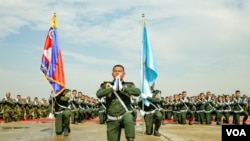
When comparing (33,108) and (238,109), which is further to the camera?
(33,108)

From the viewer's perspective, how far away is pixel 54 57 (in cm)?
1475

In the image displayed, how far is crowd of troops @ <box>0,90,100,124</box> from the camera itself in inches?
925

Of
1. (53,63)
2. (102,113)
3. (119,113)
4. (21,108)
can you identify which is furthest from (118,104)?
(21,108)

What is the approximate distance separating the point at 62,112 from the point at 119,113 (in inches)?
265

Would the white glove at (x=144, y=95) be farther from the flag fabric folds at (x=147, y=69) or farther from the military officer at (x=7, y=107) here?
the military officer at (x=7, y=107)

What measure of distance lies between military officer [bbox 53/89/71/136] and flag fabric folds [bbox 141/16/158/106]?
278 cm

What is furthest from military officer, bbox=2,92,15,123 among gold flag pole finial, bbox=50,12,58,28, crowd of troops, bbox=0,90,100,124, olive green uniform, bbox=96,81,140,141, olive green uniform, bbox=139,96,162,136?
olive green uniform, bbox=96,81,140,141

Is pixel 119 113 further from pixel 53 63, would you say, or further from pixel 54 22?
pixel 54 22

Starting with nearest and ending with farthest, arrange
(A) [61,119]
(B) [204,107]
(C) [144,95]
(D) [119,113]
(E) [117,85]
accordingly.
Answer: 1. (E) [117,85]
2. (D) [119,113]
3. (A) [61,119]
4. (C) [144,95]
5. (B) [204,107]

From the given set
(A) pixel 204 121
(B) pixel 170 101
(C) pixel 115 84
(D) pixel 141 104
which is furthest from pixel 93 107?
(C) pixel 115 84

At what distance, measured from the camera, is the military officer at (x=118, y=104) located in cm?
723

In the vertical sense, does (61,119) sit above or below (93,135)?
above

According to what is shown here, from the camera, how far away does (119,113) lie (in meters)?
7.29

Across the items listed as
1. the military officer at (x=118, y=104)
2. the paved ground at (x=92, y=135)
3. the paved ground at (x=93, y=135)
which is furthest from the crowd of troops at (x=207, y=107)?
the military officer at (x=118, y=104)
